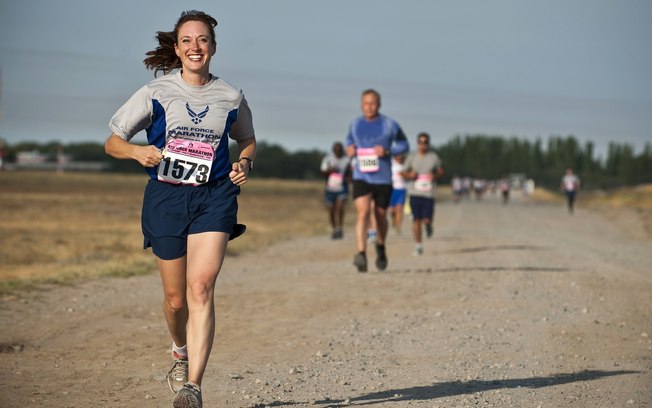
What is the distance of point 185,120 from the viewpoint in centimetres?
616

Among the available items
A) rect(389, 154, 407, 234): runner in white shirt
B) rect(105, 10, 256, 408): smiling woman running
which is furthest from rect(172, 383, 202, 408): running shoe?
rect(389, 154, 407, 234): runner in white shirt

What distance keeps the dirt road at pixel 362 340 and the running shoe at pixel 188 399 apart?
23.1 inches

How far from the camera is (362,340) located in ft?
29.5

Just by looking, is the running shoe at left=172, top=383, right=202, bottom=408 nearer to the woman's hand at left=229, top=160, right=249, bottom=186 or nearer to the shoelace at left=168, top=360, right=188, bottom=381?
the shoelace at left=168, top=360, right=188, bottom=381

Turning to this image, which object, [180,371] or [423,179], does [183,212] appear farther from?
[423,179]

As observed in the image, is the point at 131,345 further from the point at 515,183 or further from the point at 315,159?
the point at 315,159

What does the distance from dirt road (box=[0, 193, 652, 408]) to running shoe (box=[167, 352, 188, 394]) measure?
170 mm

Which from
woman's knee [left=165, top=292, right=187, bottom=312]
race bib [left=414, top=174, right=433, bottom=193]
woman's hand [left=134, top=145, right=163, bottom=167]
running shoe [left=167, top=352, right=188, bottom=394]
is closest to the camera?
woman's hand [left=134, top=145, right=163, bottom=167]

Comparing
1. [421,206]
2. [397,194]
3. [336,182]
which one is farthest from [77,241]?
[421,206]

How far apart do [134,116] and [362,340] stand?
3.56 meters

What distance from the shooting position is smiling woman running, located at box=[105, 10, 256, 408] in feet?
20.1

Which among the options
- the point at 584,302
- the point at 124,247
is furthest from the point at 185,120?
the point at 124,247

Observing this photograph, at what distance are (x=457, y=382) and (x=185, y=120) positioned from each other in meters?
2.62

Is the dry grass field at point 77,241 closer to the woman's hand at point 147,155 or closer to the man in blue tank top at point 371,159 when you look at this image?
the man in blue tank top at point 371,159
